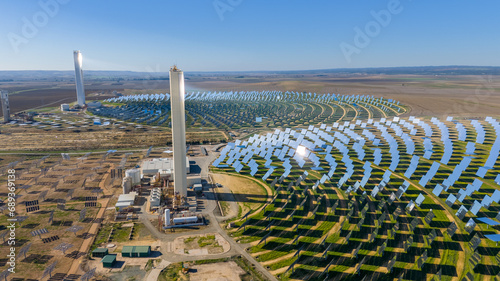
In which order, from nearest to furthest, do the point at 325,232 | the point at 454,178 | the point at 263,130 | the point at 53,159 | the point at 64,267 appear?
the point at 64,267, the point at 325,232, the point at 454,178, the point at 53,159, the point at 263,130

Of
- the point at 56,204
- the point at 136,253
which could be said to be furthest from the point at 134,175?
the point at 136,253

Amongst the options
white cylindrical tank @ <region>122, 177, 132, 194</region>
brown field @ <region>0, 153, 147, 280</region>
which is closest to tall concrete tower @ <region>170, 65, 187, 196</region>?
white cylindrical tank @ <region>122, 177, 132, 194</region>

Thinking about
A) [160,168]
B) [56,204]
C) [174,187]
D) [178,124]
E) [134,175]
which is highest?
[178,124]

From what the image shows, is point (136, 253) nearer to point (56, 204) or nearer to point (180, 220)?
point (180, 220)

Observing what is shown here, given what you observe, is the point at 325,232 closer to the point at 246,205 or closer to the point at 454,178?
the point at 246,205

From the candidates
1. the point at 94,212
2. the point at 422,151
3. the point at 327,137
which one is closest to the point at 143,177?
the point at 94,212

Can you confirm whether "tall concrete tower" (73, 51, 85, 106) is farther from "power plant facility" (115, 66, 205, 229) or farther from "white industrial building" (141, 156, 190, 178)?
"power plant facility" (115, 66, 205, 229)

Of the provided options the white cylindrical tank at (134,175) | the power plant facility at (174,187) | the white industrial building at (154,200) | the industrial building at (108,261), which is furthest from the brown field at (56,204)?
the white industrial building at (154,200)

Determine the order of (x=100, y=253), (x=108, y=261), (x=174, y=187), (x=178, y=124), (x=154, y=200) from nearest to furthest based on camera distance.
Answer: (x=108, y=261)
(x=100, y=253)
(x=178, y=124)
(x=154, y=200)
(x=174, y=187)

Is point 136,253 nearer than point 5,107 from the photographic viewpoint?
Yes
